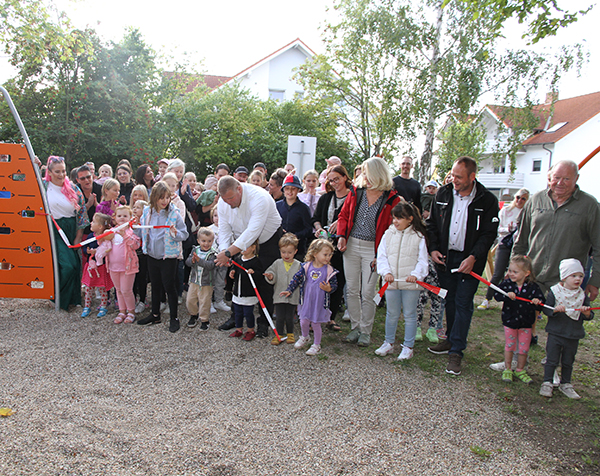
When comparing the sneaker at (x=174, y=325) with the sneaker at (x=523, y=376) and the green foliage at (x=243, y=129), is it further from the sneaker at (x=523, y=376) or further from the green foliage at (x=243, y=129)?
the green foliage at (x=243, y=129)

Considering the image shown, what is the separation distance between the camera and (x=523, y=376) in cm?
423

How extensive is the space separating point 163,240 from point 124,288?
0.96 meters

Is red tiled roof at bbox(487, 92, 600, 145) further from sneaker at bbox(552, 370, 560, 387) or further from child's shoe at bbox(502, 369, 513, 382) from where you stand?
child's shoe at bbox(502, 369, 513, 382)

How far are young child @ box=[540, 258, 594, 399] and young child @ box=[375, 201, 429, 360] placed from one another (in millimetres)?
1243

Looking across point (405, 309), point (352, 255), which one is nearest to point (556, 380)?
point (405, 309)

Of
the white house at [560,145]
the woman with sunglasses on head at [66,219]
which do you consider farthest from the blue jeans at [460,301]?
the white house at [560,145]

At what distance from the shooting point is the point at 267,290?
5195mm

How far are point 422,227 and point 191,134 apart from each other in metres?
16.4

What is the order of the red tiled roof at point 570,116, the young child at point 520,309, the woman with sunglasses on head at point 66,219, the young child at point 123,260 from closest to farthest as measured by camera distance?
1. the young child at point 520,309
2. the young child at point 123,260
3. the woman with sunglasses on head at point 66,219
4. the red tiled roof at point 570,116

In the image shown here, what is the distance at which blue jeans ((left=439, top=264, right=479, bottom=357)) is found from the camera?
434 centimetres

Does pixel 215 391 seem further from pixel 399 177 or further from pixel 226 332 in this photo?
pixel 399 177

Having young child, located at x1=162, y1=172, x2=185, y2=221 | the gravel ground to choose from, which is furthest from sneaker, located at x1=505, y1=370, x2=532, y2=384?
young child, located at x1=162, y1=172, x2=185, y2=221

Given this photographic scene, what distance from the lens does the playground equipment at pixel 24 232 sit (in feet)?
18.5

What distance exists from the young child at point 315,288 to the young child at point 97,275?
2.80m
